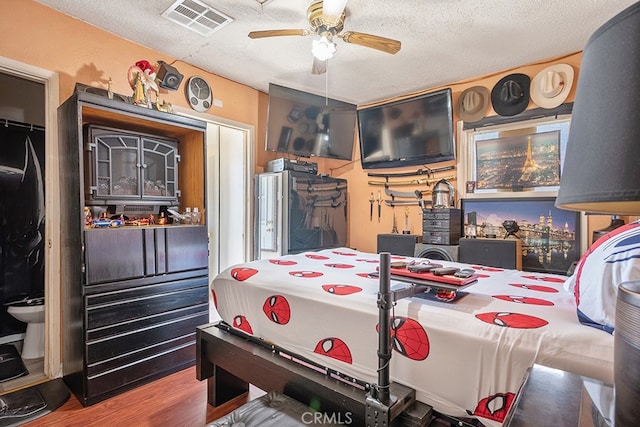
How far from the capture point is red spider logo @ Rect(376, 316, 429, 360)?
118cm

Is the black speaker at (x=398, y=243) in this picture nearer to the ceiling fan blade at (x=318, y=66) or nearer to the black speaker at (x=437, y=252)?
the black speaker at (x=437, y=252)

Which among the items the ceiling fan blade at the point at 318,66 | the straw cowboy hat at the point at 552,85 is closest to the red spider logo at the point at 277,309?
the ceiling fan blade at the point at 318,66

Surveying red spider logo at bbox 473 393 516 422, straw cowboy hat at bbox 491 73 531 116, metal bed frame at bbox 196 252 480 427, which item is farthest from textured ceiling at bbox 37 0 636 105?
red spider logo at bbox 473 393 516 422

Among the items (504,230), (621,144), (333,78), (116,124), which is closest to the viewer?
(621,144)

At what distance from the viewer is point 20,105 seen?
311cm

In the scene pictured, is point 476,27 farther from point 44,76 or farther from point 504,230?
point 44,76

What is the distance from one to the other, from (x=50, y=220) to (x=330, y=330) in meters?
2.27

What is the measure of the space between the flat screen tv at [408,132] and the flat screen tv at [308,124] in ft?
0.82

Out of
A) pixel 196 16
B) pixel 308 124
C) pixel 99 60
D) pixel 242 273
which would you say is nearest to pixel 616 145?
pixel 242 273

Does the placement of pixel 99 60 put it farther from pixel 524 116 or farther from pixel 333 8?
pixel 524 116

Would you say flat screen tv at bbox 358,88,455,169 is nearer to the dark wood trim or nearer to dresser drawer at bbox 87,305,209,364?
the dark wood trim

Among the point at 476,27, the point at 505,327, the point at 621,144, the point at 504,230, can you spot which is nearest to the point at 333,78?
the point at 476,27

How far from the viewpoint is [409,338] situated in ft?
3.99

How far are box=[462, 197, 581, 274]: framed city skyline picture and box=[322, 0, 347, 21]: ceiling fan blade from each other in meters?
2.54
